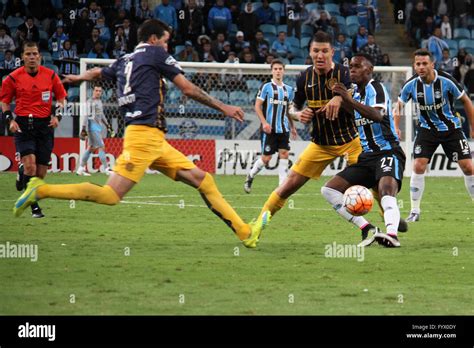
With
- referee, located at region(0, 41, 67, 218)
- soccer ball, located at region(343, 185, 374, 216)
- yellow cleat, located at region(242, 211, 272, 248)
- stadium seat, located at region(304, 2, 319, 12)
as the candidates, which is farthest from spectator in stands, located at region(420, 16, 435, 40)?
yellow cleat, located at region(242, 211, 272, 248)

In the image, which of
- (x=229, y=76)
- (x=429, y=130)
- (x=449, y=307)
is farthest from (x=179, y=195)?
(x=449, y=307)

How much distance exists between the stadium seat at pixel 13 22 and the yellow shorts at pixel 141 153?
1973 cm

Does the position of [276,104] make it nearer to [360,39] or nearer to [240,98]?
[240,98]

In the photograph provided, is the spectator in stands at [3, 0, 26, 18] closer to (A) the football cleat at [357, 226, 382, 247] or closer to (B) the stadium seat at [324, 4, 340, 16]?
(B) the stadium seat at [324, 4, 340, 16]

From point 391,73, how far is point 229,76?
171 inches

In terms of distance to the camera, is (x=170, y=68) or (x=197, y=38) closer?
(x=170, y=68)

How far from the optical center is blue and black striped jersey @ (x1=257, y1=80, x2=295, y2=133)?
69.4ft

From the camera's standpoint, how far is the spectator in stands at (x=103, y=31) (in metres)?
28.4

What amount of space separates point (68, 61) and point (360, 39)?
28.0 ft

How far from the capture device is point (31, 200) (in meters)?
10.3

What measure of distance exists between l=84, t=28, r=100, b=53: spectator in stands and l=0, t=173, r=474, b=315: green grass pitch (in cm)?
1191

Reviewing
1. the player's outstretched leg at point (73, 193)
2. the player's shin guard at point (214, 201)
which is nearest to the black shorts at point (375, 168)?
the player's shin guard at point (214, 201)

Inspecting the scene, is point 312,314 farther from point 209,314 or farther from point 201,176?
point 201,176

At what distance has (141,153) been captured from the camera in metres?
10.4
